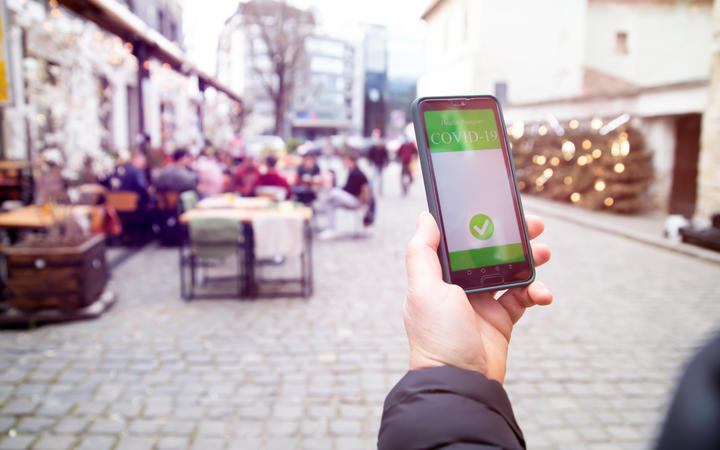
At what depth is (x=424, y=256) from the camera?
1.27m

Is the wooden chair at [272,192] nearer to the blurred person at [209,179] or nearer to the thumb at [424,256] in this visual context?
the blurred person at [209,179]

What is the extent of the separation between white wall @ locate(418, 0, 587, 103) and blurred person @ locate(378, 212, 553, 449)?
34.4 inches

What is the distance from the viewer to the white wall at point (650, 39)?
24344mm

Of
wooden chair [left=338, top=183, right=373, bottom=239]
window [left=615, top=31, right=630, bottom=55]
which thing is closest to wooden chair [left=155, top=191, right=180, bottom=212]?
wooden chair [left=338, top=183, right=373, bottom=239]

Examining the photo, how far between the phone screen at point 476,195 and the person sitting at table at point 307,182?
10.6 meters

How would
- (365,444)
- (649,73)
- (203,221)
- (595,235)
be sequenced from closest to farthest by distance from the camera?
(365,444)
(203,221)
(595,235)
(649,73)

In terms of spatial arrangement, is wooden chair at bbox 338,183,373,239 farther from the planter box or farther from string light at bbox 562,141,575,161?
string light at bbox 562,141,575,161

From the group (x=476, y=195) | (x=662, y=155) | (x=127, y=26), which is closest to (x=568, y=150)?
(x=662, y=155)

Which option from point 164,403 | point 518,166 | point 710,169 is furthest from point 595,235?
point 164,403

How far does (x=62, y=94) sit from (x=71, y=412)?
15.4ft

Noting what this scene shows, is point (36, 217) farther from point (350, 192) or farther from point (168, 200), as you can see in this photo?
point (350, 192)

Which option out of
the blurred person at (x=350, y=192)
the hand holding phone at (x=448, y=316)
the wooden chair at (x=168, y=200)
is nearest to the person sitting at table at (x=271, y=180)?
the blurred person at (x=350, y=192)

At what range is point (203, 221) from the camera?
6508mm

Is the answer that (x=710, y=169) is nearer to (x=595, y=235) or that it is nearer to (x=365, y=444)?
(x=595, y=235)
